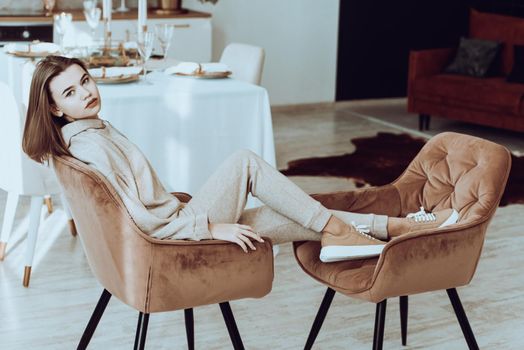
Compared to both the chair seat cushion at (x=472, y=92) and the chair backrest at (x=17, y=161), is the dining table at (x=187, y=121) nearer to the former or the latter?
the chair backrest at (x=17, y=161)

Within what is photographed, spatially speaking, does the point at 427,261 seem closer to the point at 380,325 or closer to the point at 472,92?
the point at 380,325

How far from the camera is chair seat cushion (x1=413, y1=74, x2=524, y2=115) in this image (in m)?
6.41

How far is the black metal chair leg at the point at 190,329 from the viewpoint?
9.64ft

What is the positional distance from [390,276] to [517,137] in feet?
14.8

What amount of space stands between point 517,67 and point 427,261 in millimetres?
4313

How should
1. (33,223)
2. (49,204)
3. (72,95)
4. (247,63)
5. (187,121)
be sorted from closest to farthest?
(72,95), (33,223), (187,121), (49,204), (247,63)

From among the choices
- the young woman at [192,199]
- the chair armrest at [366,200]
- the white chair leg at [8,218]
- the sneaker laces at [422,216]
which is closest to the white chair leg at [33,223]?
the white chair leg at [8,218]

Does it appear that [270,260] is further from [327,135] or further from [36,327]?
[327,135]

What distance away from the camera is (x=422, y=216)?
2.98 metres

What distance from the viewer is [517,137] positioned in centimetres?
679

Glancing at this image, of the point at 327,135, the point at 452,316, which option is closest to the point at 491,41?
the point at 327,135

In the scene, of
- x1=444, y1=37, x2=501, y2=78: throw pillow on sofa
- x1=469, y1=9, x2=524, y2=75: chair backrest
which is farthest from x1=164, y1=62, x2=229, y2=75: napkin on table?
x1=469, y1=9, x2=524, y2=75: chair backrest

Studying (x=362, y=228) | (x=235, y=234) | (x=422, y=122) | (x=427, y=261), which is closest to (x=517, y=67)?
(x=422, y=122)

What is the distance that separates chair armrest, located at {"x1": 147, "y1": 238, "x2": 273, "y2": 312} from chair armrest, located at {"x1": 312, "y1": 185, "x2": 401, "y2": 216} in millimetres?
516
